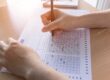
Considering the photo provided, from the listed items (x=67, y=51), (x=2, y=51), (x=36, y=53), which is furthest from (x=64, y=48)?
(x=2, y=51)

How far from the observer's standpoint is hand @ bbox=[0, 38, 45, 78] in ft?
1.98

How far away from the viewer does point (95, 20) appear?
2.82 ft

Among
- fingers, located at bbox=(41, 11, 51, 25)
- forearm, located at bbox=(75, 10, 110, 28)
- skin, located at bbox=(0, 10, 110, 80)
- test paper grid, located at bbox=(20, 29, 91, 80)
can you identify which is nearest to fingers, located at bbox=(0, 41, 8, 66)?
skin, located at bbox=(0, 10, 110, 80)

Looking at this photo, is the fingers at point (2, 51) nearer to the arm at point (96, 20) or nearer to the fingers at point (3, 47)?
the fingers at point (3, 47)

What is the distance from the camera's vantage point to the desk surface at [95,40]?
66 centimetres

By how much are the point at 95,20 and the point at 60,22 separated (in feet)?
0.52

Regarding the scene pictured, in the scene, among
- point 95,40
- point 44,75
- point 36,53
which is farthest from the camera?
point 95,40

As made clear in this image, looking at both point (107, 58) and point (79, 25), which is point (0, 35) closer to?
point (79, 25)

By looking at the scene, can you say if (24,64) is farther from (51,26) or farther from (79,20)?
(79,20)

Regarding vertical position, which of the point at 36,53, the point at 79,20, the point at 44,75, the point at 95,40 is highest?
the point at 79,20

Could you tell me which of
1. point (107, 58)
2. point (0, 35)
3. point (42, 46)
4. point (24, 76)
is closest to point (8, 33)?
point (0, 35)

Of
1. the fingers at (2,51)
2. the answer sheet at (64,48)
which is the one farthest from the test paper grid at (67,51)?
the fingers at (2,51)

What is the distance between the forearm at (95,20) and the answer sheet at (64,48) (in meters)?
0.03

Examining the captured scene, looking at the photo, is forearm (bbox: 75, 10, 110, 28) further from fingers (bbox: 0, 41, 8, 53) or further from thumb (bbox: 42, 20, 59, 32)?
fingers (bbox: 0, 41, 8, 53)
